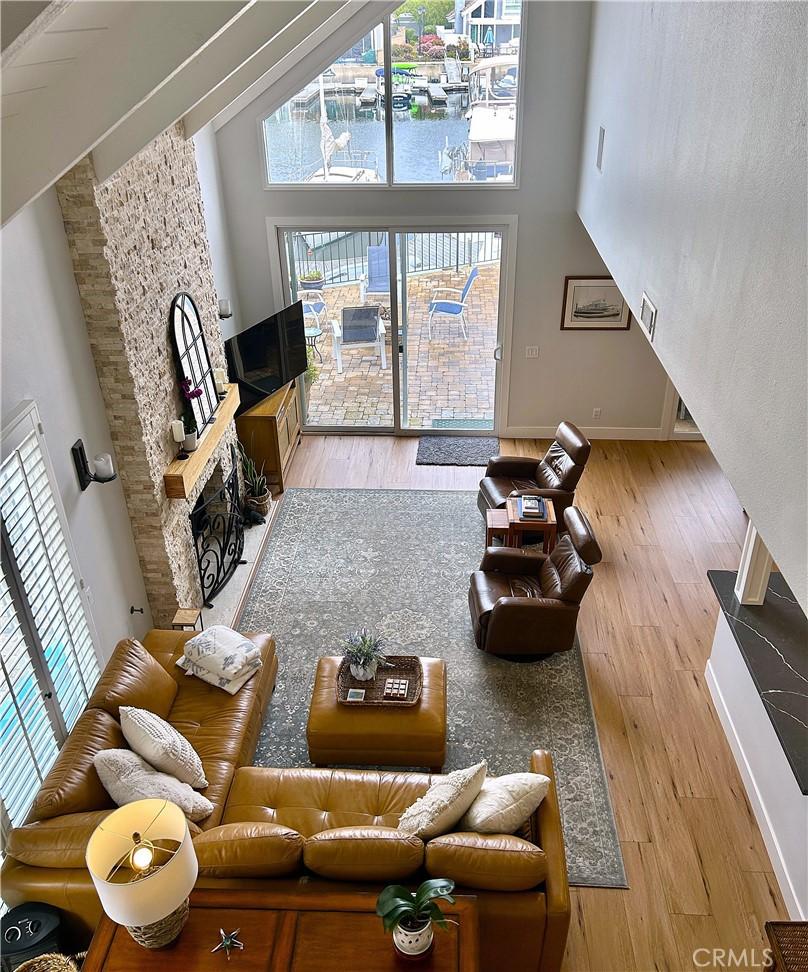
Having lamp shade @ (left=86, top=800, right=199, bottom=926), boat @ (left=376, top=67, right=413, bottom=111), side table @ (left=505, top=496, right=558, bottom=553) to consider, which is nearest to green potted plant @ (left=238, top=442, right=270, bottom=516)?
side table @ (left=505, top=496, right=558, bottom=553)

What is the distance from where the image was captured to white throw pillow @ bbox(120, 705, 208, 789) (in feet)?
13.1

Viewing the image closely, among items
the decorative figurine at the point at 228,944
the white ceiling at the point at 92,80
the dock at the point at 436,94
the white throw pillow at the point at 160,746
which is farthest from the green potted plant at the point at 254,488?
the decorative figurine at the point at 228,944

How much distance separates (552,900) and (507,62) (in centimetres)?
665

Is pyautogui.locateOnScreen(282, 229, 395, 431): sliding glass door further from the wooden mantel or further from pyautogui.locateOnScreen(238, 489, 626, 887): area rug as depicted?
the wooden mantel

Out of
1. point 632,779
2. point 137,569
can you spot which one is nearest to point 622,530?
point 632,779

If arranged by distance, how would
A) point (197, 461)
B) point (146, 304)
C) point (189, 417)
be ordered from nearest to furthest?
1. point (146, 304)
2. point (197, 461)
3. point (189, 417)

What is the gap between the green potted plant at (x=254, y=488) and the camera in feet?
23.6

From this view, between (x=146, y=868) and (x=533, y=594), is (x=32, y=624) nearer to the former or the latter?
(x=146, y=868)

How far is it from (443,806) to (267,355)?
4.89 metres

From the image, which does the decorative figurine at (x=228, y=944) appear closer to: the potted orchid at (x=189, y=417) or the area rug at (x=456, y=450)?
the potted orchid at (x=189, y=417)

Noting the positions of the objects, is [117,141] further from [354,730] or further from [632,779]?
[632,779]

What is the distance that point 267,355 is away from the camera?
7422 millimetres

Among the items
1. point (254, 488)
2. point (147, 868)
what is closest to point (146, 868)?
point (147, 868)

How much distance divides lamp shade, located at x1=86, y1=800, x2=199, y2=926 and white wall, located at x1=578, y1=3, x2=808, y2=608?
240 centimetres
